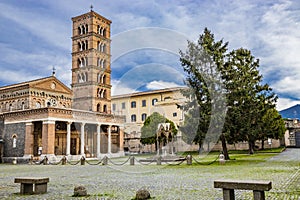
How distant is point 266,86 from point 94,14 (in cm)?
3504

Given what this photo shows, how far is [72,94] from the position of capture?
55.9 meters

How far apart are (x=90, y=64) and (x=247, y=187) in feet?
159

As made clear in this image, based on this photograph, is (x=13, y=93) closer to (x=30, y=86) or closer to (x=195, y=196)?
(x=30, y=86)

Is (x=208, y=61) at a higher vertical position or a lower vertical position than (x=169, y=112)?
higher

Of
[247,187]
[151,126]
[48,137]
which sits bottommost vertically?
[247,187]

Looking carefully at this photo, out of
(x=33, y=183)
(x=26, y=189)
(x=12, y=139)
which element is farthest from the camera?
(x=12, y=139)

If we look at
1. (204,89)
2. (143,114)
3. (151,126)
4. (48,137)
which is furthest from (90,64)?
(204,89)

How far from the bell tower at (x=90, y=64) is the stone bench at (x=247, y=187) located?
150 feet

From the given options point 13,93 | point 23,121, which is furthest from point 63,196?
point 13,93

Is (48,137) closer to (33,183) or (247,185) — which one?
(33,183)

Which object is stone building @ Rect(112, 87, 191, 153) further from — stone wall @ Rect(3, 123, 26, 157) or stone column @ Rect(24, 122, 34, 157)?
stone wall @ Rect(3, 123, 26, 157)

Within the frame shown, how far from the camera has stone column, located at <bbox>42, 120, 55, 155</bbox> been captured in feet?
127

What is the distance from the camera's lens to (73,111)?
42.5 metres

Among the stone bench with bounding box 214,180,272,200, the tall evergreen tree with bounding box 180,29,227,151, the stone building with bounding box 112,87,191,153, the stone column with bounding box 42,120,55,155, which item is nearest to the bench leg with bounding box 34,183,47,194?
the stone bench with bounding box 214,180,272,200
